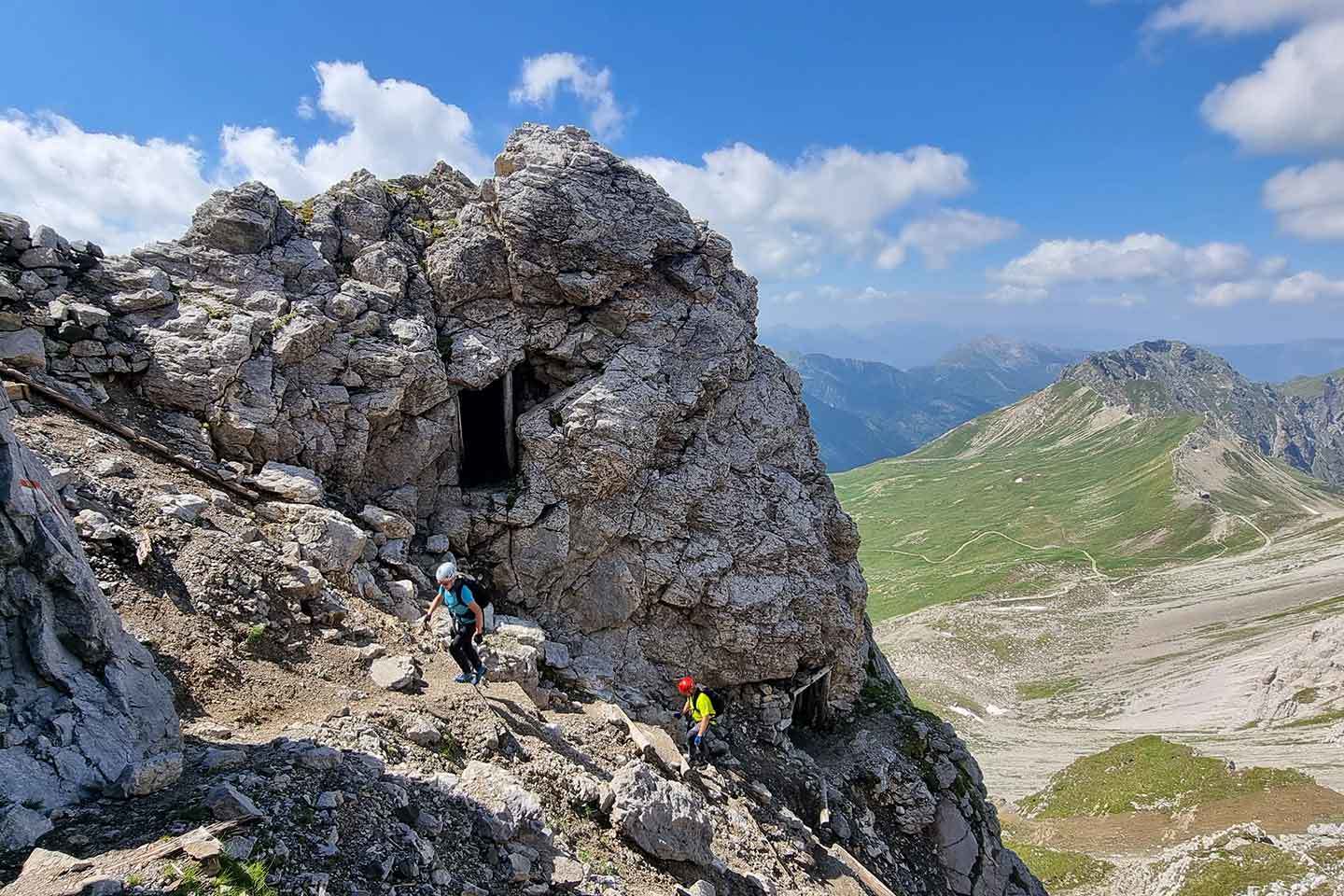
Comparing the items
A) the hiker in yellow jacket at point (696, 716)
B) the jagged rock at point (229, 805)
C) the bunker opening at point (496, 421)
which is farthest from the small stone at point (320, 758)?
the bunker opening at point (496, 421)

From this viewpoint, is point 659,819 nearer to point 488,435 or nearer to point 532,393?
point 532,393

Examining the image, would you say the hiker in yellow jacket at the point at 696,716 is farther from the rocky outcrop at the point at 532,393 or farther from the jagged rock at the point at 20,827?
the jagged rock at the point at 20,827

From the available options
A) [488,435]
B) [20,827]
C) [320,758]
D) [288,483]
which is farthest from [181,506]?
[488,435]

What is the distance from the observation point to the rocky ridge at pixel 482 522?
13.6 metres

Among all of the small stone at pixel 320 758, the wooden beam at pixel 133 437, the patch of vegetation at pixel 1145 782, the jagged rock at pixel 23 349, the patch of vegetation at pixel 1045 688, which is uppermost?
the jagged rock at pixel 23 349

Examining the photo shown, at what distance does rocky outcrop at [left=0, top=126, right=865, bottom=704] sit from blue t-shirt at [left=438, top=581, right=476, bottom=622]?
606cm

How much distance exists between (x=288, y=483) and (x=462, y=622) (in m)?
9.68

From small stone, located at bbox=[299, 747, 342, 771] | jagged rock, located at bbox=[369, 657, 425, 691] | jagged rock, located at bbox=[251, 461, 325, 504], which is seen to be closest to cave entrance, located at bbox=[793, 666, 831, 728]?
jagged rock, located at bbox=[369, 657, 425, 691]

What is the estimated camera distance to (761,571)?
30.2m

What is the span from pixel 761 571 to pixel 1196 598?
184793 mm

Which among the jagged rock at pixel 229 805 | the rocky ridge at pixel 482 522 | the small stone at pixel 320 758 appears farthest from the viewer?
the rocky ridge at pixel 482 522

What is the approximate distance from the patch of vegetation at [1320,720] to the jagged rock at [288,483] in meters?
134

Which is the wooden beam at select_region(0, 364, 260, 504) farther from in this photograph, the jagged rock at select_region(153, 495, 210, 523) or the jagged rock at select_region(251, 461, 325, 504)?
the jagged rock at select_region(153, 495, 210, 523)

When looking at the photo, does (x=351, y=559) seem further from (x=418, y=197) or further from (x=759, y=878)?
(x=418, y=197)
